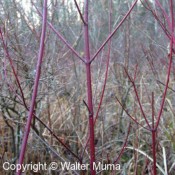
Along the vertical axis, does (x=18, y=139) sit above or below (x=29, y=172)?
above

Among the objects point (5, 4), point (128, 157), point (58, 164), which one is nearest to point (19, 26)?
point (5, 4)

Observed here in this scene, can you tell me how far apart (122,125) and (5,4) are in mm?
1882

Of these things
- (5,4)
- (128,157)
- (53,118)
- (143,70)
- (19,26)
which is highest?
(5,4)

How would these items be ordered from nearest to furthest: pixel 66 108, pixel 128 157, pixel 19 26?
pixel 19 26 → pixel 128 157 → pixel 66 108

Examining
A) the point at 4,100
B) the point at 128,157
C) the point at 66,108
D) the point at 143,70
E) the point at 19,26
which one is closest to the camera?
the point at 4,100

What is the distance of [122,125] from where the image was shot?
12.1 ft

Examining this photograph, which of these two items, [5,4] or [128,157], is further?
[128,157]

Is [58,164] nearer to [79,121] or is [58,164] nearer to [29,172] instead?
[29,172]
